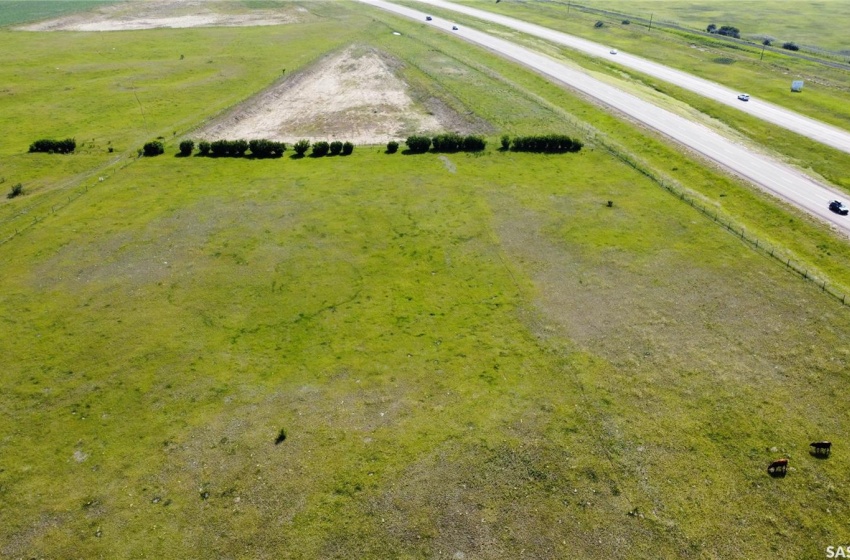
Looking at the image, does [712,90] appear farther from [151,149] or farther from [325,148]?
[151,149]

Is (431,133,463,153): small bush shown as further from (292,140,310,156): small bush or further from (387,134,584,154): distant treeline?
(292,140,310,156): small bush

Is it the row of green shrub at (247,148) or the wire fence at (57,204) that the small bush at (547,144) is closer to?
the row of green shrub at (247,148)

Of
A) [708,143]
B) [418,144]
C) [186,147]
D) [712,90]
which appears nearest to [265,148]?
[186,147]

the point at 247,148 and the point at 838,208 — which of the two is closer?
the point at 838,208

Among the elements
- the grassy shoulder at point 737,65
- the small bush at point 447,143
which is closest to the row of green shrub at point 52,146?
the small bush at point 447,143

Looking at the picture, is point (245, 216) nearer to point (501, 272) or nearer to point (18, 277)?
point (18, 277)

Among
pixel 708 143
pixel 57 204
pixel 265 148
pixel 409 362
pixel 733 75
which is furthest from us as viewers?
pixel 733 75

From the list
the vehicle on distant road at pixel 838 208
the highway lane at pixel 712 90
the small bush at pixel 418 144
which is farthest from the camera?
the highway lane at pixel 712 90
